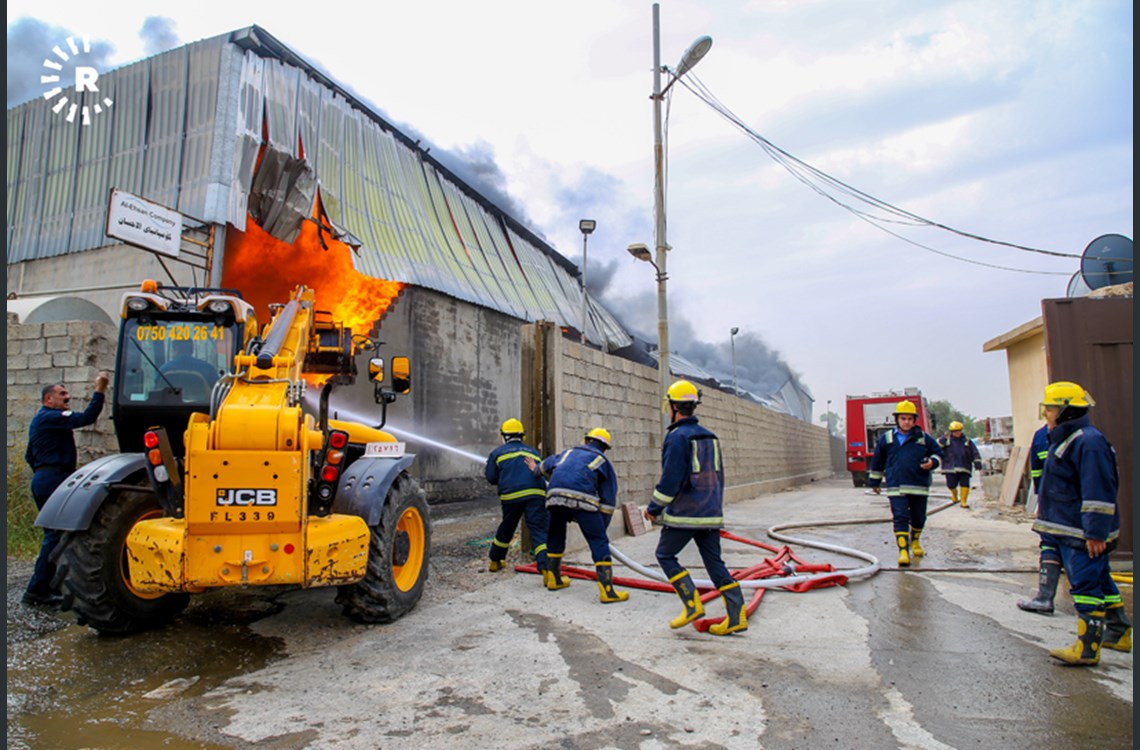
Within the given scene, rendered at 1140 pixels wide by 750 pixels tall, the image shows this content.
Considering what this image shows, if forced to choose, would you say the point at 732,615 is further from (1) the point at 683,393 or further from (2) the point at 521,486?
(2) the point at 521,486

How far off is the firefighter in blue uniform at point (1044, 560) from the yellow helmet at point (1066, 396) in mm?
234

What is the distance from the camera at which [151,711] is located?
146 inches

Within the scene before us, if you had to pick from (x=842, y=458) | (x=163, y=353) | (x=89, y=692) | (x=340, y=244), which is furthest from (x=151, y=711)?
(x=842, y=458)

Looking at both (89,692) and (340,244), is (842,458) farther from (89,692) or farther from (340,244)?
(89,692)

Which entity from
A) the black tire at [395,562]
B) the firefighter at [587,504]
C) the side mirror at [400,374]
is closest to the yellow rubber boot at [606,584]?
the firefighter at [587,504]

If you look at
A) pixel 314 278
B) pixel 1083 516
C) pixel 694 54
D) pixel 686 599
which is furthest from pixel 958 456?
pixel 314 278

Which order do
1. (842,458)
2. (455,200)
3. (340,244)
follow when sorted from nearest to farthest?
(340,244) → (455,200) → (842,458)

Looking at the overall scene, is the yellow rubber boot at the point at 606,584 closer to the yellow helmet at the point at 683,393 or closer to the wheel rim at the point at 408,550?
the wheel rim at the point at 408,550

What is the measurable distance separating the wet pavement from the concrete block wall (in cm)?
331

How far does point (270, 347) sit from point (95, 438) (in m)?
5.96

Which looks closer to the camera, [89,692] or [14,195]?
[89,692]

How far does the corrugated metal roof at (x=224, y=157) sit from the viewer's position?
12.9 metres

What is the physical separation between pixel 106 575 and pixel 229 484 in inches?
54.5

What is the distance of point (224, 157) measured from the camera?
504 inches
